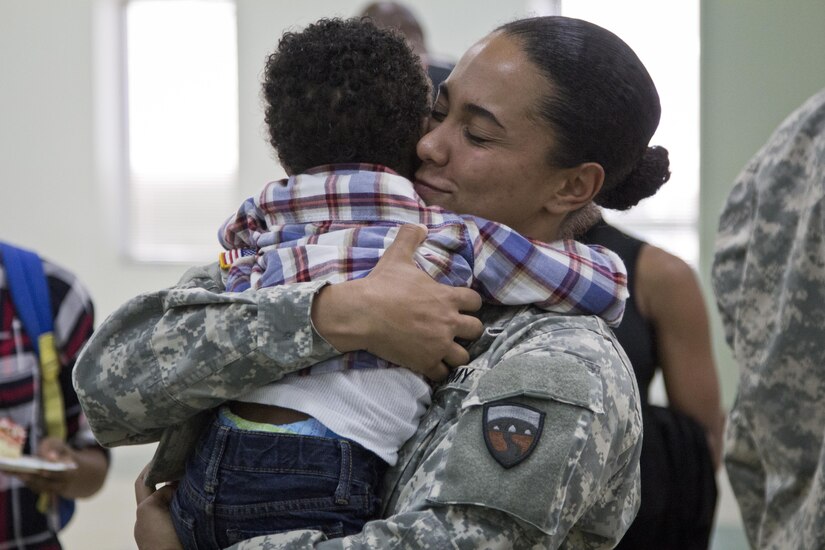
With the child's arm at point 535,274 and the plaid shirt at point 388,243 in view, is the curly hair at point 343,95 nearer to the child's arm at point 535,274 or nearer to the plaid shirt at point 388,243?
the plaid shirt at point 388,243

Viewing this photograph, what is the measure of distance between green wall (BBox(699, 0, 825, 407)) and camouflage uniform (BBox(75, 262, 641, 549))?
3.00m

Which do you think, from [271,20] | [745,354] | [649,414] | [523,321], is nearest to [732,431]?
[745,354]

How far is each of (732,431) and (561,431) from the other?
0.19 meters

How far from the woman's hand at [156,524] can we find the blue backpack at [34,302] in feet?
2.69

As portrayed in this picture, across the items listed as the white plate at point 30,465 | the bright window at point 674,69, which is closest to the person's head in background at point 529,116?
the white plate at point 30,465

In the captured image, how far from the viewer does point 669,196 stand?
5547mm

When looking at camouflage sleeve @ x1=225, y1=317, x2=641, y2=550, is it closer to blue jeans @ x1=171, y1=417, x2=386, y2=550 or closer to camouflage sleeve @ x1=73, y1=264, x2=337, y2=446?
blue jeans @ x1=171, y1=417, x2=386, y2=550

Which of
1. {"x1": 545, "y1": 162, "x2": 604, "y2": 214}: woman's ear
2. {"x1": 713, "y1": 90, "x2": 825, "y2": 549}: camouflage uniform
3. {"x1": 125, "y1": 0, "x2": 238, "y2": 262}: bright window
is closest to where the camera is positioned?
{"x1": 713, "y1": 90, "x2": 825, "y2": 549}: camouflage uniform

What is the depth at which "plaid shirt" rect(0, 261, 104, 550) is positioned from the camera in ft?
6.86

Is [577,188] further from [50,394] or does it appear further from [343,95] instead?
[50,394]

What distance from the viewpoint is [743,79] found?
4477 mm

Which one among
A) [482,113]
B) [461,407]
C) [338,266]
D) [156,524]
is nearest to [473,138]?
[482,113]

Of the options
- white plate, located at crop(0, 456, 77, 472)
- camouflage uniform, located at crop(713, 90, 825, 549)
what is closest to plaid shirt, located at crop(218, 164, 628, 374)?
camouflage uniform, located at crop(713, 90, 825, 549)

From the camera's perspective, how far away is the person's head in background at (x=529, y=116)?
1.39 meters
